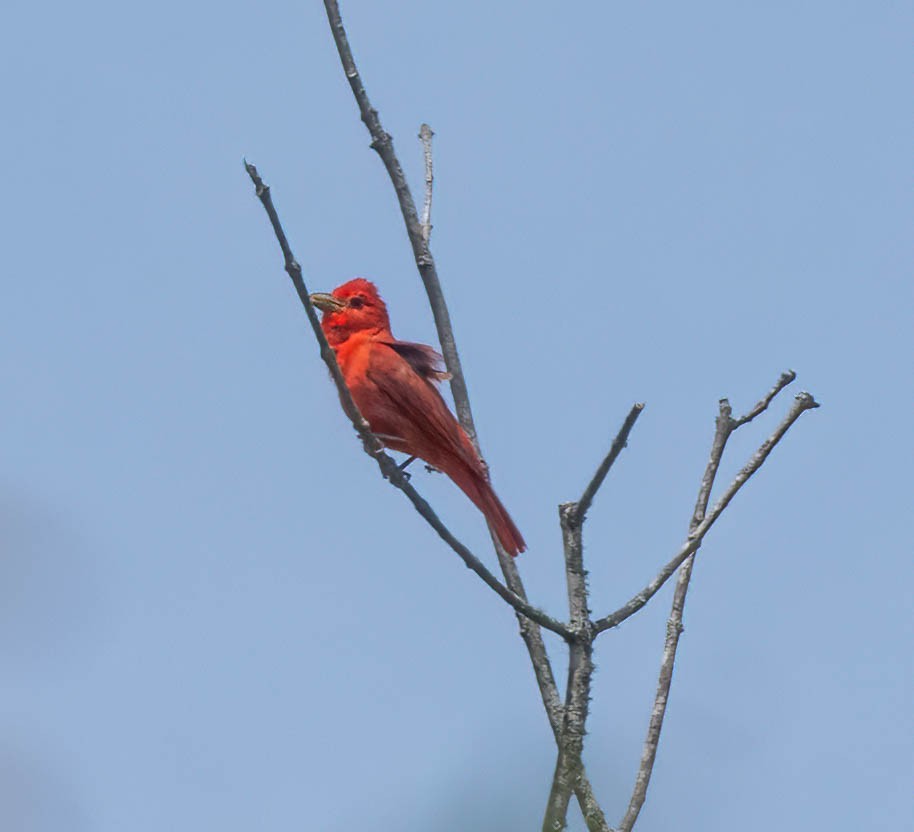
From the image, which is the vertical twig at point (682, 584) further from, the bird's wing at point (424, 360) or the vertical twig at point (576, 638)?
the bird's wing at point (424, 360)

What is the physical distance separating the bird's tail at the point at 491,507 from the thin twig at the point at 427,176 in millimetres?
1125

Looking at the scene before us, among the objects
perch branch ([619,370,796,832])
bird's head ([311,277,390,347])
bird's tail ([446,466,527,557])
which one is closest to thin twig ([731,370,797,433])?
perch branch ([619,370,796,832])

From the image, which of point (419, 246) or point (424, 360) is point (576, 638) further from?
point (424, 360)

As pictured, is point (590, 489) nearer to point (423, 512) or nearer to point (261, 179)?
point (423, 512)

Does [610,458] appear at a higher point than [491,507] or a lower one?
lower

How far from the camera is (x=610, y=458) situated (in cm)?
360

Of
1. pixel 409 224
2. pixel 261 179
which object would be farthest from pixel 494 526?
pixel 261 179

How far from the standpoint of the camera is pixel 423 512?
13.1 feet

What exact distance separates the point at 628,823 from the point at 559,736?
46cm

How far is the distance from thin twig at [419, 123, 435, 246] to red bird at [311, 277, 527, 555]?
37.6 inches

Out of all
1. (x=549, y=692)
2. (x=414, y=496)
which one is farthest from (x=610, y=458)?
(x=549, y=692)

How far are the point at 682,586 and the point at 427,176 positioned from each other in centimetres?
232

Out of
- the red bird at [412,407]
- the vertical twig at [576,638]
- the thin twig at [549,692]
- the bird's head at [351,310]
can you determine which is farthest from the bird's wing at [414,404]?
the vertical twig at [576,638]

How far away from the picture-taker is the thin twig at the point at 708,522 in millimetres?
3760
